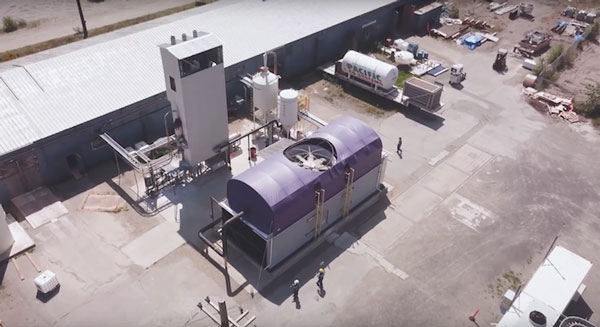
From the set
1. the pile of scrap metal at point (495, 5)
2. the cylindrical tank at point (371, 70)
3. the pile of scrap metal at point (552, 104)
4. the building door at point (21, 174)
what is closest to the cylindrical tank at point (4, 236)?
the building door at point (21, 174)

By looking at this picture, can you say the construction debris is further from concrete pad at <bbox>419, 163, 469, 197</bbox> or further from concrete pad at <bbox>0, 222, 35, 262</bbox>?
concrete pad at <bbox>0, 222, 35, 262</bbox>

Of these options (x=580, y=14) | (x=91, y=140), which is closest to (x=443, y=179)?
(x=91, y=140)

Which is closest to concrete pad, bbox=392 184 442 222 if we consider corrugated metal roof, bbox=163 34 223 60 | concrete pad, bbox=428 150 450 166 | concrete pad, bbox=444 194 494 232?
concrete pad, bbox=444 194 494 232

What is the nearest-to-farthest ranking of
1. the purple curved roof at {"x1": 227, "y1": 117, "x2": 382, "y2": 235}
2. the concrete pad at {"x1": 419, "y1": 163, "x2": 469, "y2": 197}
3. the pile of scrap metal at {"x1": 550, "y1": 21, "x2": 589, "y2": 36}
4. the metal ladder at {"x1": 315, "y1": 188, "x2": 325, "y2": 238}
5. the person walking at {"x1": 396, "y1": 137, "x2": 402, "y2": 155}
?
the purple curved roof at {"x1": 227, "y1": 117, "x2": 382, "y2": 235} < the metal ladder at {"x1": 315, "y1": 188, "x2": 325, "y2": 238} < the concrete pad at {"x1": 419, "y1": 163, "x2": 469, "y2": 197} < the person walking at {"x1": 396, "y1": 137, "x2": 402, "y2": 155} < the pile of scrap metal at {"x1": 550, "y1": 21, "x2": 589, "y2": 36}

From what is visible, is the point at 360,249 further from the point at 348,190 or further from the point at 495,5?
the point at 495,5

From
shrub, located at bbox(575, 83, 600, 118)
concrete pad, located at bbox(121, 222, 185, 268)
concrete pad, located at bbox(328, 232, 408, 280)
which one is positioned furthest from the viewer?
shrub, located at bbox(575, 83, 600, 118)

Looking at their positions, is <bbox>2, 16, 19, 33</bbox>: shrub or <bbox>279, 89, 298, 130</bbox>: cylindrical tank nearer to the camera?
<bbox>279, 89, 298, 130</bbox>: cylindrical tank

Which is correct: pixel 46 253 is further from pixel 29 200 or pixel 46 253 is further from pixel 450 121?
pixel 450 121

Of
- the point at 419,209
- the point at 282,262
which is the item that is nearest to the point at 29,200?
the point at 282,262
